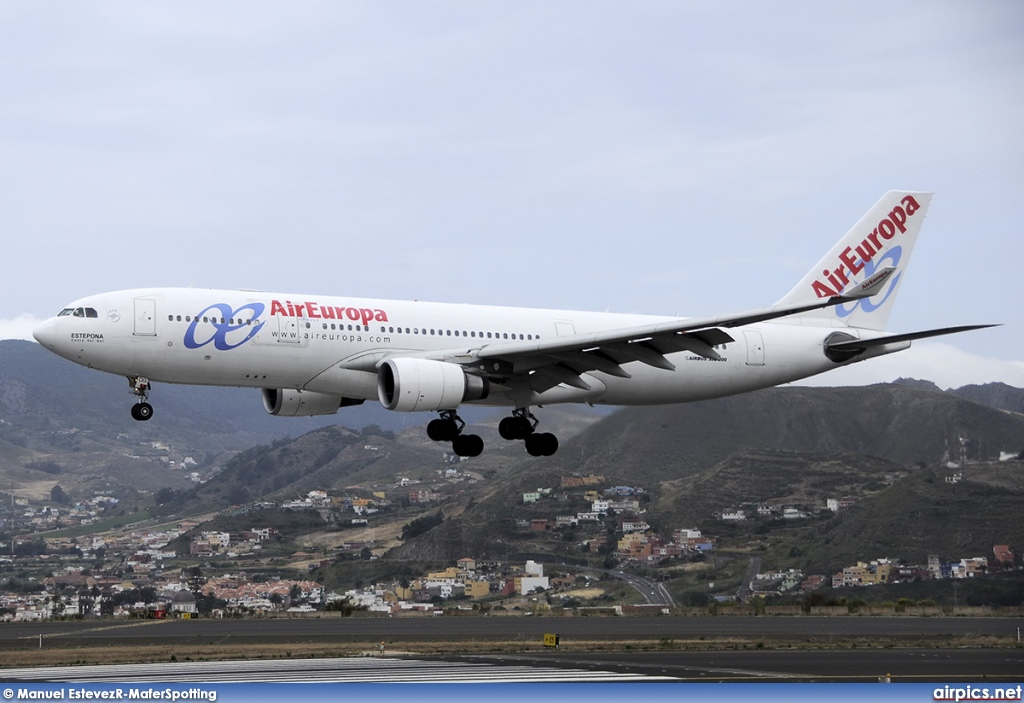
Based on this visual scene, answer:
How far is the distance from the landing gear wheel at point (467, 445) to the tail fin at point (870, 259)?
13.7m

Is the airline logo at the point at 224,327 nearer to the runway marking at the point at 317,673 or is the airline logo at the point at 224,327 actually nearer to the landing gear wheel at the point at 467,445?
the landing gear wheel at the point at 467,445

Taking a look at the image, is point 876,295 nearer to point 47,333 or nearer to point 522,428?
point 522,428

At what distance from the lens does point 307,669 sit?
4419 cm

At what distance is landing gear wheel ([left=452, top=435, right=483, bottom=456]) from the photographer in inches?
2003

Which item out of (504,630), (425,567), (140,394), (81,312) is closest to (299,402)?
(140,394)

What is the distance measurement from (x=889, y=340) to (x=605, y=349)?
1101 centimetres

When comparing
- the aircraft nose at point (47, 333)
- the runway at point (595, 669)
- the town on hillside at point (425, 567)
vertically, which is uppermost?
the aircraft nose at point (47, 333)

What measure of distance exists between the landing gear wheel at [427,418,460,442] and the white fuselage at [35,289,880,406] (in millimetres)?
2061

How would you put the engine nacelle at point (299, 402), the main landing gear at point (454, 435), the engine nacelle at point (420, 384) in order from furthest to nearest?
the main landing gear at point (454, 435)
the engine nacelle at point (299, 402)
the engine nacelle at point (420, 384)

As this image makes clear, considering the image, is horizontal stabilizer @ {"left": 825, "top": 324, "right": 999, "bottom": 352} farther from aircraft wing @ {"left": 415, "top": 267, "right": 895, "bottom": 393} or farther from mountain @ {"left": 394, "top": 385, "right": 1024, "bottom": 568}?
mountain @ {"left": 394, "top": 385, "right": 1024, "bottom": 568}

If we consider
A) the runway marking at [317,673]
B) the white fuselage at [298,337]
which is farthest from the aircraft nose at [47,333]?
the runway marking at [317,673]

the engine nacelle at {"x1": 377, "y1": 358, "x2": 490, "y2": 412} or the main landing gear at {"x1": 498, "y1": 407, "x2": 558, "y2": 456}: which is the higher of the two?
the engine nacelle at {"x1": 377, "y1": 358, "x2": 490, "y2": 412}

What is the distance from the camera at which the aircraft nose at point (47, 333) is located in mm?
43128

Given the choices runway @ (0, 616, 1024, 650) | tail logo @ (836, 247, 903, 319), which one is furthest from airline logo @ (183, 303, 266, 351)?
tail logo @ (836, 247, 903, 319)
